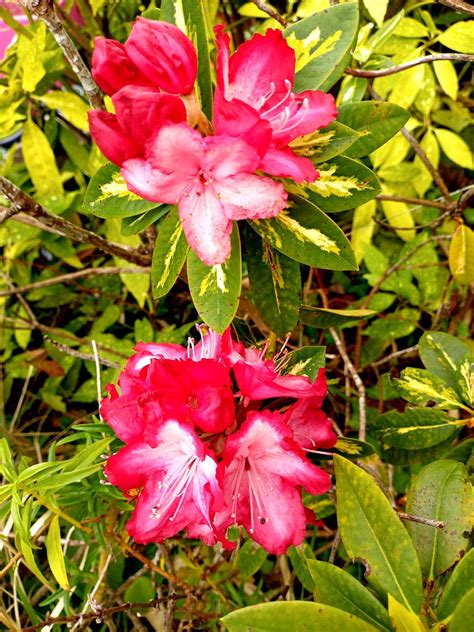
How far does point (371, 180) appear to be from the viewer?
2.82ft

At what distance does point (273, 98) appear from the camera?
2.54 ft

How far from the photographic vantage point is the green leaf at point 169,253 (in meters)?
0.87

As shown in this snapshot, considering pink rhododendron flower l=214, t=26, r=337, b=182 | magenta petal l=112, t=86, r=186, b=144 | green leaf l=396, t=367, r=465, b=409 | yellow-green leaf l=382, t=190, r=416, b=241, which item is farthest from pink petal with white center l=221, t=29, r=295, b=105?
yellow-green leaf l=382, t=190, r=416, b=241

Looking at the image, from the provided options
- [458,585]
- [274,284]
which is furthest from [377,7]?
[458,585]

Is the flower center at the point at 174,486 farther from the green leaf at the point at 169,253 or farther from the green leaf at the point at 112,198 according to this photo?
the green leaf at the point at 112,198

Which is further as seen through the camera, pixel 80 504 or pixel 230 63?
pixel 80 504

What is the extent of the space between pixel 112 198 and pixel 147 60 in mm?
235

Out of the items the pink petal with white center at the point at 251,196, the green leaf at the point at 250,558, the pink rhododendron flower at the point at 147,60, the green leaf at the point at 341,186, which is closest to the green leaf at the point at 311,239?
the green leaf at the point at 341,186

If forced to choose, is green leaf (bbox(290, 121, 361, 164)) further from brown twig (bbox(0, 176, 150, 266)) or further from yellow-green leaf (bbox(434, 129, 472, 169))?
yellow-green leaf (bbox(434, 129, 472, 169))

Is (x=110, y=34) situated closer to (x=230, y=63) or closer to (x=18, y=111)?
(x=18, y=111)

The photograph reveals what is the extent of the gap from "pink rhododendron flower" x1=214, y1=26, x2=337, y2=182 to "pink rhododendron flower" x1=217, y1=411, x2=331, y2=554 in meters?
0.29

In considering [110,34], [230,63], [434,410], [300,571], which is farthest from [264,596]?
[110,34]

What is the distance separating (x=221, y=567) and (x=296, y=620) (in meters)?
0.71

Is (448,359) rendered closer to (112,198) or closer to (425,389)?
(425,389)
